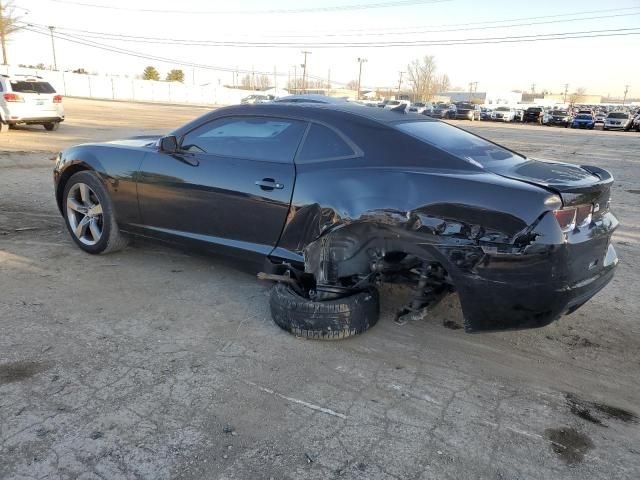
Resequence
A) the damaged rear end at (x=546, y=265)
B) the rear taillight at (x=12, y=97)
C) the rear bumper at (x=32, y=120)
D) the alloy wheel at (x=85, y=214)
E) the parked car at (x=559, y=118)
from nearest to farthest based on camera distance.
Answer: the damaged rear end at (x=546, y=265), the alloy wheel at (x=85, y=214), the rear taillight at (x=12, y=97), the rear bumper at (x=32, y=120), the parked car at (x=559, y=118)

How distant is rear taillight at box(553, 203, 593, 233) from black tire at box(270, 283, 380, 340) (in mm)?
1306

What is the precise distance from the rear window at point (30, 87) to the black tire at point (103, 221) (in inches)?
524

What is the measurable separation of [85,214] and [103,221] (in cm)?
29

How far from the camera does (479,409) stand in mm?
2695

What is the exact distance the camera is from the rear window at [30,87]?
15433mm

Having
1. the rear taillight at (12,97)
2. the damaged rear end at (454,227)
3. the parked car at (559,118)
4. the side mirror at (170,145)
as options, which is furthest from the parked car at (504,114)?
the side mirror at (170,145)

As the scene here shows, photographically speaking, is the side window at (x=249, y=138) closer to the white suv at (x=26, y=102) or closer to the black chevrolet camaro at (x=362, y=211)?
the black chevrolet camaro at (x=362, y=211)

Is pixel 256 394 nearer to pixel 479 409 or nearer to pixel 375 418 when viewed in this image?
pixel 375 418

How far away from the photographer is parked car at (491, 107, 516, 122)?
4731 cm

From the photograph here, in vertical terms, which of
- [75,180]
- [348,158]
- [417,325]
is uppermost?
[348,158]

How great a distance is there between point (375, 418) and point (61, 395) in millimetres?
1658

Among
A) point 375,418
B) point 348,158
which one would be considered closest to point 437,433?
point 375,418

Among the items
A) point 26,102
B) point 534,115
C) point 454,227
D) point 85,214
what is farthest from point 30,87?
point 534,115

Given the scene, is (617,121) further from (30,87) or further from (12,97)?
(12,97)
